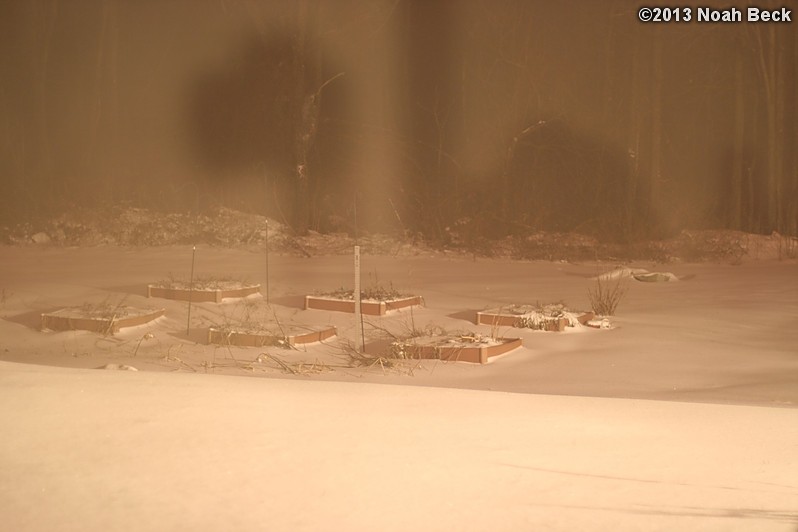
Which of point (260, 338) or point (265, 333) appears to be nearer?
point (260, 338)

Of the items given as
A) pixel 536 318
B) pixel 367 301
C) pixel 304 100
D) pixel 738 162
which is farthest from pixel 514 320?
pixel 738 162

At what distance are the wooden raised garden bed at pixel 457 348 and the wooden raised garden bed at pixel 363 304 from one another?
176cm

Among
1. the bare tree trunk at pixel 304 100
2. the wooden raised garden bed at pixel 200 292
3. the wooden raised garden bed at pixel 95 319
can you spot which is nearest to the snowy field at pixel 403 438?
the wooden raised garden bed at pixel 95 319

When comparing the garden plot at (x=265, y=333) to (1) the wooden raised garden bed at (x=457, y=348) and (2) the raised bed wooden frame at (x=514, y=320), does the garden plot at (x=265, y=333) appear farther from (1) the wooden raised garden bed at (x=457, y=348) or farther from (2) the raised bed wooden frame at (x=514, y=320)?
(2) the raised bed wooden frame at (x=514, y=320)

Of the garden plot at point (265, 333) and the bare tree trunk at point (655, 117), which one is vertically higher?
the bare tree trunk at point (655, 117)

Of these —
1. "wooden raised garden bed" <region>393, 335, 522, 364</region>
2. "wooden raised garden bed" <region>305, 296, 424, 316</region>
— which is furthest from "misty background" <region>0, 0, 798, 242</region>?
"wooden raised garden bed" <region>393, 335, 522, 364</region>

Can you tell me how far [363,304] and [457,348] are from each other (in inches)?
92.6

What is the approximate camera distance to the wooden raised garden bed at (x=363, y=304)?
331 inches

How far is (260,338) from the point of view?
22.6ft

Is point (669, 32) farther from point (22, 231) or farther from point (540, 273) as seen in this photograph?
point (22, 231)

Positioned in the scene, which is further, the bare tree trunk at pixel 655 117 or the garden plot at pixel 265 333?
the bare tree trunk at pixel 655 117

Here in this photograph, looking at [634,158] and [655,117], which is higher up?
[655,117]

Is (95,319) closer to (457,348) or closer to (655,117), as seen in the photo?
(457,348)

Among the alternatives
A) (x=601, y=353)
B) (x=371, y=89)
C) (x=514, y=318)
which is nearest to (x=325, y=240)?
(x=371, y=89)
